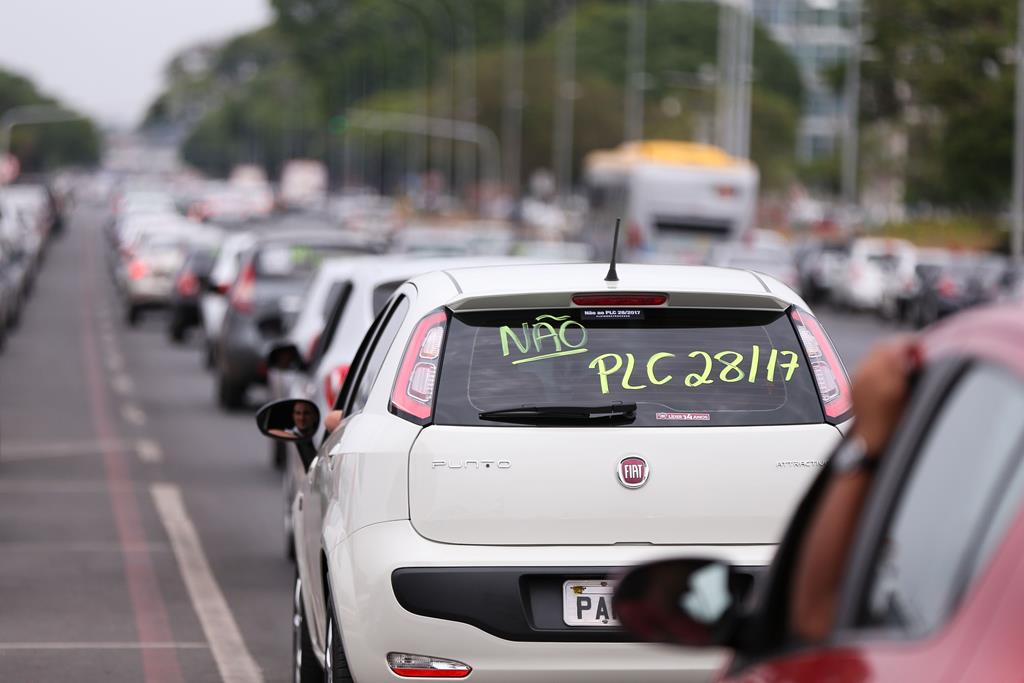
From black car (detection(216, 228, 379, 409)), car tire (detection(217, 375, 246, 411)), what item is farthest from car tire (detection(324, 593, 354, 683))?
car tire (detection(217, 375, 246, 411))


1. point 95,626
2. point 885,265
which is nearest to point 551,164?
point 885,265

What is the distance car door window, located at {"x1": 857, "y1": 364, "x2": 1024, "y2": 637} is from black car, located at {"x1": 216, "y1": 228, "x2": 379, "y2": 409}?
17426 millimetres

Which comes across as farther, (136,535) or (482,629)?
(136,535)

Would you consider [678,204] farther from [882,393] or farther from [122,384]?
[882,393]

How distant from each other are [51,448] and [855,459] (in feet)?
48.6

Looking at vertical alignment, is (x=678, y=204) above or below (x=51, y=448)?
below

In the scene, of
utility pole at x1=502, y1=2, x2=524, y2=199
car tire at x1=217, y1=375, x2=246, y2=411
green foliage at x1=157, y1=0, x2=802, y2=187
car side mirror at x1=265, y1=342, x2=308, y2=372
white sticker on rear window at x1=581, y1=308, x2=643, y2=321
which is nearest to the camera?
white sticker on rear window at x1=581, y1=308, x2=643, y2=321

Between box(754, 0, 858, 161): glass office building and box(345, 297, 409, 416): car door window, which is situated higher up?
box(345, 297, 409, 416): car door window

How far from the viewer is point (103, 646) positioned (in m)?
8.73

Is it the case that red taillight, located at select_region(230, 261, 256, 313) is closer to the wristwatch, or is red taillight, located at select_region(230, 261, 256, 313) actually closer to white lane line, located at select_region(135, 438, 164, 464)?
white lane line, located at select_region(135, 438, 164, 464)

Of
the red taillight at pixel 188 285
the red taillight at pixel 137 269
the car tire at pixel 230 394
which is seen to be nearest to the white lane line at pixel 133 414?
the car tire at pixel 230 394

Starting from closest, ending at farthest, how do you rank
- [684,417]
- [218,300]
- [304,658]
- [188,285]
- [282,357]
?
[684,417]
[304,658]
[282,357]
[218,300]
[188,285]

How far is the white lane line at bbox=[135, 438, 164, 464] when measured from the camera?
16578mm

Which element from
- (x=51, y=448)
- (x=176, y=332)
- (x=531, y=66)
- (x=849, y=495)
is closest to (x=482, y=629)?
(x=849, y=495)
